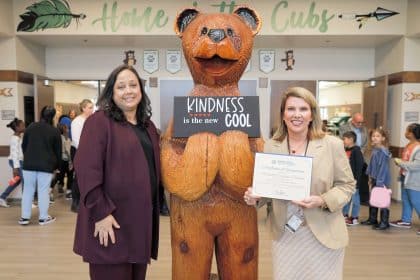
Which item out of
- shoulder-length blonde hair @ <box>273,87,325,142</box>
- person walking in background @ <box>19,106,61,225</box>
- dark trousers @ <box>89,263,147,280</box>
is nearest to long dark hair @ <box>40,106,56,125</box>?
person walking in background @ <box>19,106,61,225</box>

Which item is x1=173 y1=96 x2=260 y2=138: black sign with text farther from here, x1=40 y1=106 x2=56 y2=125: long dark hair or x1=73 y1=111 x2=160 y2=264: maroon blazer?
x1=40 y1=106 x2=56 y2=125: long dark hair

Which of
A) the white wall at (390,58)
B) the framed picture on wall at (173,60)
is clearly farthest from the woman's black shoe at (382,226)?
the framed picture on wall at (173,60)

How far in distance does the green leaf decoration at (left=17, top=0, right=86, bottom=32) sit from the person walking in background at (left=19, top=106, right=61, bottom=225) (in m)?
1.82

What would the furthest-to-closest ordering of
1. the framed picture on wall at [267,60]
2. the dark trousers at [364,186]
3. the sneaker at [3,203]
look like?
the framed picture on wall at [267,60] < the sneaker at [3,203] < the dark trousers at [364,186]

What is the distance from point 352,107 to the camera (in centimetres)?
812

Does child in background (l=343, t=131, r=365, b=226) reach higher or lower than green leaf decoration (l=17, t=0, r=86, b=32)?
lower

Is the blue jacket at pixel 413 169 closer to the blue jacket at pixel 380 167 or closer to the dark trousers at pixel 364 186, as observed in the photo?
the blue jacket at pixel 380 167

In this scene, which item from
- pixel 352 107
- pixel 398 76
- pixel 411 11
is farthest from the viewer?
pixel 352 107

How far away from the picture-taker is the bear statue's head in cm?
171

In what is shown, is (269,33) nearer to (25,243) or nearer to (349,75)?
(349,75)

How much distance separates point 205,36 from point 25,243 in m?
3.18

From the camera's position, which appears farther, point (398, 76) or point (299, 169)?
point (398, 76)

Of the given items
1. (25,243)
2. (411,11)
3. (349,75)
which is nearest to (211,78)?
(25,243)

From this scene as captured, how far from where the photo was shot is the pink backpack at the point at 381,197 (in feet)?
13.6
